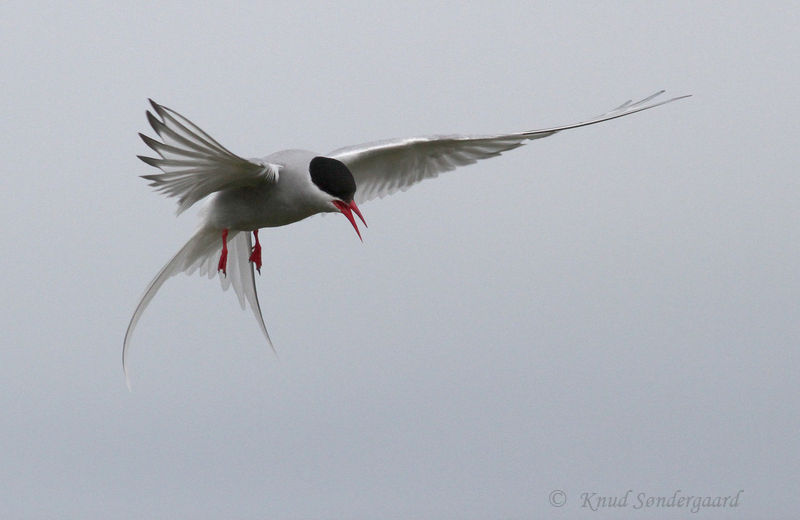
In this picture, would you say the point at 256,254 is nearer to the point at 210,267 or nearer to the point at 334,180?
the point at 210,267

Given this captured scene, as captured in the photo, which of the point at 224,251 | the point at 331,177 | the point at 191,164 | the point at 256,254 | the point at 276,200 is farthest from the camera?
the point at 256,254

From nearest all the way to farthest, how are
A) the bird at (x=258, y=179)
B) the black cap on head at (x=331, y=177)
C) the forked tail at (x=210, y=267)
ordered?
the bird at (x=258, y=179)
the black cap on head at (x=331, y=177)
the forked tail at (x=210, y=267)

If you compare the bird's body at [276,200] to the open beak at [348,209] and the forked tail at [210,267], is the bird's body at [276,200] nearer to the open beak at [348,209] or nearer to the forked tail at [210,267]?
the open beak at [348,209]

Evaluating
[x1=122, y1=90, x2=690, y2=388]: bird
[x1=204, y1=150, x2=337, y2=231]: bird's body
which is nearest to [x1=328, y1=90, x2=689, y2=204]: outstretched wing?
[x1=122, y1=90, x2=690, y2=388]: bird

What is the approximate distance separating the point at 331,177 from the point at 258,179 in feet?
1.61

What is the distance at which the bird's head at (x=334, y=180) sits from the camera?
7262mm

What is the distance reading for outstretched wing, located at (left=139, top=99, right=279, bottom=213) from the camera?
616cm

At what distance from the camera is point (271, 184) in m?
7.38

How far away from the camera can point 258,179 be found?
23.9ft

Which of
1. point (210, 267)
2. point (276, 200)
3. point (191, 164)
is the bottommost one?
point (210, 267)

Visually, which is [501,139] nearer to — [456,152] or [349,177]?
[456,152]

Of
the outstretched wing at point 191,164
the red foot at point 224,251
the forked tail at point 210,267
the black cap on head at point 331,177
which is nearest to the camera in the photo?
the outstretched wing at point 191,164

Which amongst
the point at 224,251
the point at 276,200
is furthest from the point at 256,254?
the point at 276,200

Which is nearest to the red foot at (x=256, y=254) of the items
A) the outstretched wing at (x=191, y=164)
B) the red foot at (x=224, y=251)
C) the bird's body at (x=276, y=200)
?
the red foot at (x=224, y=251)
